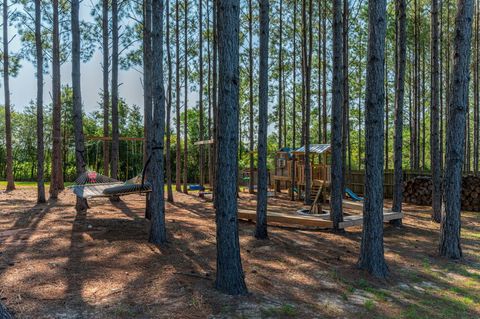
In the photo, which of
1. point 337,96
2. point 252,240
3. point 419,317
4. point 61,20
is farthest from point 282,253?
point 61,20

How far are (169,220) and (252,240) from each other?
2.14m

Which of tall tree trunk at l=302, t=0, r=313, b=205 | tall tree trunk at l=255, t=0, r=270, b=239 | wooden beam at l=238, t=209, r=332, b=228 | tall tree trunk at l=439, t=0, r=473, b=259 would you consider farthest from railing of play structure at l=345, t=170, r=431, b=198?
tall tree trunk at l=255, t=0, r=270, b=239

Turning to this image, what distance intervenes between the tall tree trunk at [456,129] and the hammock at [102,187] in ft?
15.6

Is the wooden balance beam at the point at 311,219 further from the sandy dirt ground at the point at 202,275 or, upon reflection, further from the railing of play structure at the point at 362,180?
the railing of play structure at the point at 362,180

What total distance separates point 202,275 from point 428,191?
11265 millimetres

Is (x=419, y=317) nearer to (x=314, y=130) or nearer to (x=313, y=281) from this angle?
(x=313, y=281)

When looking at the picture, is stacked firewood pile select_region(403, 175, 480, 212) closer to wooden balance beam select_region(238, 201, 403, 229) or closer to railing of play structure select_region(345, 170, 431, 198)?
railing of play structure select_region(345, 170, 431, 198)

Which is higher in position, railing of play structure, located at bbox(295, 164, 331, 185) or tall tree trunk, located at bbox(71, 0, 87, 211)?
tall tree trunk, located at bbox(71, 0, 87, 211)

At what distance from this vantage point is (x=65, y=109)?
75.0ft

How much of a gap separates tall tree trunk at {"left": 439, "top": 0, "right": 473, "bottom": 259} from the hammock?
4.76 m

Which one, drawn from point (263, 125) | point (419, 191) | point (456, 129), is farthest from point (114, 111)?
point (419, 191)

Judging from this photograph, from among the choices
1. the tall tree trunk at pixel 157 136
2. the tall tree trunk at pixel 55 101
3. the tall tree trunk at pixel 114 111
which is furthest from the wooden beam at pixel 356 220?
the tall tree trunk at pixel 55 101

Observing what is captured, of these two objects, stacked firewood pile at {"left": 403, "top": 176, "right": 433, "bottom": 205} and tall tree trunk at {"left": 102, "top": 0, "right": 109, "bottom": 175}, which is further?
stacked firewood pile at {"left": 403, "top": 176, "right": 433, "bottom": 205}

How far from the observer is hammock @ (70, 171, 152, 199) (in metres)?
5.93
